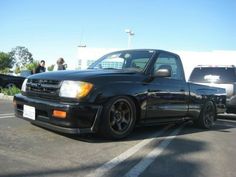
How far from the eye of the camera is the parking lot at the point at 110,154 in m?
4.30

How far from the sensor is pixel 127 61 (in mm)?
7141

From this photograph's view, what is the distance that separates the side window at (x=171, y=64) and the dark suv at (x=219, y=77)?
150 inches

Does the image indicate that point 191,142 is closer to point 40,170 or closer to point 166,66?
point 166,66

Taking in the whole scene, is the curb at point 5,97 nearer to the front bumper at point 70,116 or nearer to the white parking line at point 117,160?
the front bumper at point 70,116

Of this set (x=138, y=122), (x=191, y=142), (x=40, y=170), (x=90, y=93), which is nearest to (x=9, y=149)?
(x=40, y=170)

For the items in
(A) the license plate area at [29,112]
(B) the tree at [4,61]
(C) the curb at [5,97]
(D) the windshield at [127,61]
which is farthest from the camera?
(B) the tree at [4,61]

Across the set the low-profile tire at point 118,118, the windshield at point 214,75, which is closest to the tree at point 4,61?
the windshield at point 214,75

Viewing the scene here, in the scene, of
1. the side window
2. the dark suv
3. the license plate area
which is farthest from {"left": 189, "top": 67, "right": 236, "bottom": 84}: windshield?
the license plate area

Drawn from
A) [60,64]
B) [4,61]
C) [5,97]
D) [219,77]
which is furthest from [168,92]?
[4,61]

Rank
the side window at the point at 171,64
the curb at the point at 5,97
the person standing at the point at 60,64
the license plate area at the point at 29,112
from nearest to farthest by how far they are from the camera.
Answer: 1. the license plate area at the point at 29,112
2. the side window at the point at 171,64
3. the person standing at the point at 60,64
4. the curb at the point at 5,97

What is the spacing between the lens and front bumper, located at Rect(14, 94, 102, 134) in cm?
537

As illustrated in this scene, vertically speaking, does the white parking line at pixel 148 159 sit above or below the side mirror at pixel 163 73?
below

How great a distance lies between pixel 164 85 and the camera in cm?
691

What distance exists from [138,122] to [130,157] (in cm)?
143
